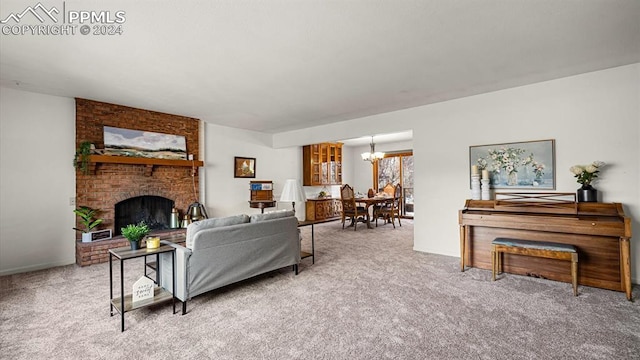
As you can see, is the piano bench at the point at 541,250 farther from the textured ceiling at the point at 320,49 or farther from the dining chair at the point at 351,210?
the dining chair at the point at 351,210

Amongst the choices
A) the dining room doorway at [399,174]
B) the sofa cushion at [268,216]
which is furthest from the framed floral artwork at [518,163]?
the dining room doorway at [399,174]

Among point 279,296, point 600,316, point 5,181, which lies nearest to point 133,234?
point 279,296

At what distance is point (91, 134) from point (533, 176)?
6326 mm

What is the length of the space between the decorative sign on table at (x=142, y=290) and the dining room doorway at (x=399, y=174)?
24.5ft

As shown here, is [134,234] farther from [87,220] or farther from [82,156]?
[82,156]

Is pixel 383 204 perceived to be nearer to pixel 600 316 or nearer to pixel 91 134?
pixel 600 316

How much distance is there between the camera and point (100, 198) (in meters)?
4.46

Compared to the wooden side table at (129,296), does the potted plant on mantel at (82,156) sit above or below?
above

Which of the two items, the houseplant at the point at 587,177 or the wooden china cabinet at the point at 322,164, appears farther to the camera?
the wooden china cabinet at the point at 322,164

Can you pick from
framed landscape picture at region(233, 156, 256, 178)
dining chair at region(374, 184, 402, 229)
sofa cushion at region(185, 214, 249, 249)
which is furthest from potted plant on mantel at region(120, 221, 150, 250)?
dining chair at region(374, 184, 402, 229)

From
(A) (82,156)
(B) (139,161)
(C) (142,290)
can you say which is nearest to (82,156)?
(A) (82,156)

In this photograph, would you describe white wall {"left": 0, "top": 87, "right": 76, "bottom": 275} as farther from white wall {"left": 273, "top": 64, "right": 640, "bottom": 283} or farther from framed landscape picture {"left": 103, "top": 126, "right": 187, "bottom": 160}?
white wall {"left": 273, "top": 64, "right": 640, "bottom": 283}

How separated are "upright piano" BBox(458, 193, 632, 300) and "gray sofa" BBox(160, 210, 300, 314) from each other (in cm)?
231

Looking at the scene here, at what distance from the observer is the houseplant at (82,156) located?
4207 millimetres
